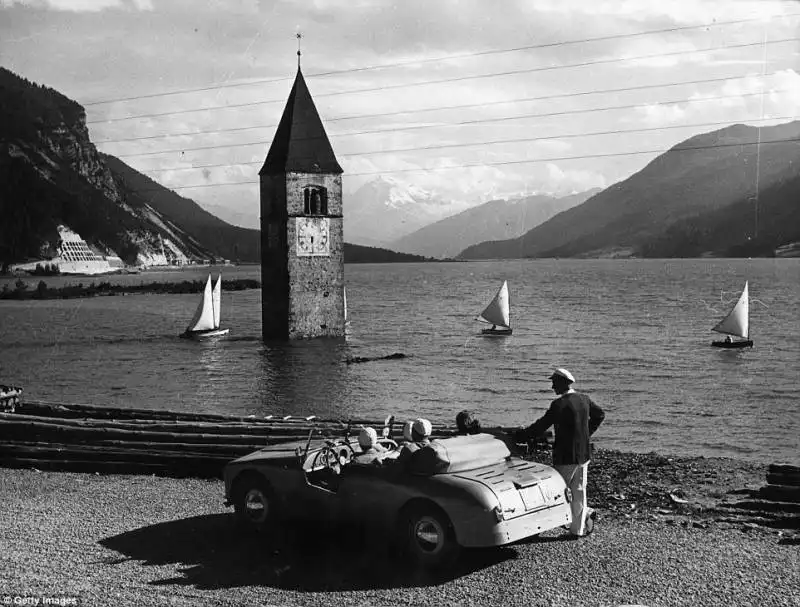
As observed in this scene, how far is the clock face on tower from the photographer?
78250 mm

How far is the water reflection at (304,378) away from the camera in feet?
158

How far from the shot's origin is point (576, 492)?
12.4 metres

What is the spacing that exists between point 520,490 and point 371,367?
5494 centimetres

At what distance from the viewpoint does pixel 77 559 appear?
38.2ft

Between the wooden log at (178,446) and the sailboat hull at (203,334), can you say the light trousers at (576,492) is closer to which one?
the wooden log at (178,446)

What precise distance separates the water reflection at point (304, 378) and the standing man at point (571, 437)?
32059 millimetres

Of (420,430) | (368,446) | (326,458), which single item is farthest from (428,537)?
(326,458)

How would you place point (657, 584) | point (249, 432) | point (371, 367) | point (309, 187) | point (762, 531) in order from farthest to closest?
point (309, 187) → point (371, 367) → point (249, 432) → point (762, 531) → point (657, 584)

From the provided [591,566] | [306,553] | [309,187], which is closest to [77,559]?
[306,553]

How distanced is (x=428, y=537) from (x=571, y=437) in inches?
95.9

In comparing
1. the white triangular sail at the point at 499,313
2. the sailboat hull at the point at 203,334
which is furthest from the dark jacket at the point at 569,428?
the sailboat hull at the point at 203,334

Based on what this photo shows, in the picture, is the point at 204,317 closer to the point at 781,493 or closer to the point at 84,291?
the point at 781,493

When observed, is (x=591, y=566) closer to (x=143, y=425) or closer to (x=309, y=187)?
→ (x=143, y=425)

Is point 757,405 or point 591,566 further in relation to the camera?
point 757,405
